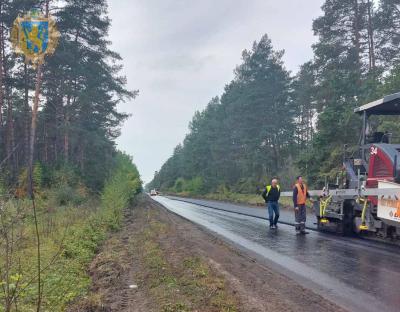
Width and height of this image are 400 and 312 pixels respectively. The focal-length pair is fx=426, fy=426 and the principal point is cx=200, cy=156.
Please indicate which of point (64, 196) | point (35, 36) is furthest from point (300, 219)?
point (64, 196)

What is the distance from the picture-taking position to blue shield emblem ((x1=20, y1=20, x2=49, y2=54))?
140 inches

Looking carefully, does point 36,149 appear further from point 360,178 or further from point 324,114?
point 360,178

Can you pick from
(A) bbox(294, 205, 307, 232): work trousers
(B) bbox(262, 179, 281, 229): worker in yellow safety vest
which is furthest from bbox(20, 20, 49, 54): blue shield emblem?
(B) bbox(262, 179, 281, 229): worker in yellow safety vest

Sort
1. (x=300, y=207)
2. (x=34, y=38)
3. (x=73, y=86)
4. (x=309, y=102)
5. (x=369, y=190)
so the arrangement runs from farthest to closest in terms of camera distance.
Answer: (x=309, y=102) → (x=73, y=86) → (x=300, y=207) → (x=369, y=190) → (x=34, y=38)

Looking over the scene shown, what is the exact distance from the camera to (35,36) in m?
3.75

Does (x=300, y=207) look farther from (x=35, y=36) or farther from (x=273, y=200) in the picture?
(x=35, y=36)

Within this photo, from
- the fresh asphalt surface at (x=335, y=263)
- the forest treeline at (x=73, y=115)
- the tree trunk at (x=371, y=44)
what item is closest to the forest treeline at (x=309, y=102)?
the tree trunk at (x=371, y=44)

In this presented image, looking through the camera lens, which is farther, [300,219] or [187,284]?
[300,219]

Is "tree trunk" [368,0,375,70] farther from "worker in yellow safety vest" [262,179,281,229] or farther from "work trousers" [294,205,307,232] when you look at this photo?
"work trousers" [294,205,307,232]

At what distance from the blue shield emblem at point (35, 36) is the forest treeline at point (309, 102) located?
479 inches

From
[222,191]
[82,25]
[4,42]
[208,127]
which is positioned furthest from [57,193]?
[208,127]

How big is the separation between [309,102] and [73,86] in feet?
76.3

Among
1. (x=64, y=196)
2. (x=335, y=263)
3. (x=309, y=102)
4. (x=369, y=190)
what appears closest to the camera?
(x=335, y=263)

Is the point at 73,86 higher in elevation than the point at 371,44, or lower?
lower
